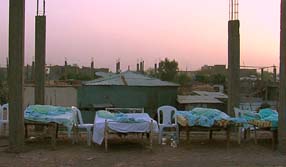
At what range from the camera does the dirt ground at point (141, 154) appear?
319 inches

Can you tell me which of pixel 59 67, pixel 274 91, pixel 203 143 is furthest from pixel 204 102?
pixel 59 67

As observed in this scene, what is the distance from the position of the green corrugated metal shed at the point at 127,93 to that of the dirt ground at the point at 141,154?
34.2 feet

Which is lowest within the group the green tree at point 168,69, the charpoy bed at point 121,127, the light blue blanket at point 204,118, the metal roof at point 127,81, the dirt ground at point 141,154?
the dirt ground at point 141,154

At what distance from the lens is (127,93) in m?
21.9

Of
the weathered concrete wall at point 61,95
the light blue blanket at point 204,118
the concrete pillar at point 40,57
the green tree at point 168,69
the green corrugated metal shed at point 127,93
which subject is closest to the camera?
the light blue blanket at point 204,118

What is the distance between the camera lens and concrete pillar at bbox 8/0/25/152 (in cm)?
897

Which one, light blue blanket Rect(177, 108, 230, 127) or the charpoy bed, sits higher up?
light blue blanket Rect(177, 108, 230, 127)

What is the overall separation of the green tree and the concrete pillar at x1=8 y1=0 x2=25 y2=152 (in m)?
27.0

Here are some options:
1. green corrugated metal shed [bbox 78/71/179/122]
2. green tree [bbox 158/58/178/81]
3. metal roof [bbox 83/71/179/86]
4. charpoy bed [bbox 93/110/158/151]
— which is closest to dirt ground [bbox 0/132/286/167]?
charpoy bed [bbox 93/110/158/151]

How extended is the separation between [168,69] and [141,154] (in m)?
28.0

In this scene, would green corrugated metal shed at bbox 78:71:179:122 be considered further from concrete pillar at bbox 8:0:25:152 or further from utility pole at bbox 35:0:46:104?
concrete pillar at bbox 8:0:25:152

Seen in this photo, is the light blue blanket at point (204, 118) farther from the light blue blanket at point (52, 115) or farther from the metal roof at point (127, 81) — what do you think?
the metal roof at point (127, 81)

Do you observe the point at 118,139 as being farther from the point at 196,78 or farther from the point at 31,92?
the point at 196,78

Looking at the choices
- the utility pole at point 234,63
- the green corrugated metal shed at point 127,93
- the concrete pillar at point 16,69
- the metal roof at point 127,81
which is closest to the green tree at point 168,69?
the metal roof at point 127,81
